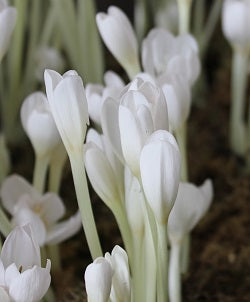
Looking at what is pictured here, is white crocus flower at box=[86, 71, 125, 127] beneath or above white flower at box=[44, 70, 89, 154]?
beneath

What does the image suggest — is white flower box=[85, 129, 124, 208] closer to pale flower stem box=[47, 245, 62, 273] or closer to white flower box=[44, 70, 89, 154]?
white flower box=[44, 70, 89, 154]

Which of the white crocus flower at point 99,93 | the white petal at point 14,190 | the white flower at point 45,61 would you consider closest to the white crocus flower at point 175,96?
A: the white crocus flower at point 99,93

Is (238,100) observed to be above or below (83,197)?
below

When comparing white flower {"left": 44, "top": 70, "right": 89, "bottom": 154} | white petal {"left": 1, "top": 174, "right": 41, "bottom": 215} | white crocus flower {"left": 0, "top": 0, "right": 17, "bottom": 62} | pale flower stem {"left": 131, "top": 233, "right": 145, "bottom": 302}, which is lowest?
pale flower stem {"left": 131, "top": 233, "right": 145, "bottom": 302}

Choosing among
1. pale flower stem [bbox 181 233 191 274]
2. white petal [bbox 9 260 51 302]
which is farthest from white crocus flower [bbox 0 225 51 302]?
pale flower stem [bbox 181 233 191 274]

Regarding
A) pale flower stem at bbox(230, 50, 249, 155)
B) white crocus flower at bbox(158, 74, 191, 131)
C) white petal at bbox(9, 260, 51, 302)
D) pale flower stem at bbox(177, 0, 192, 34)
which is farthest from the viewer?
pale flower stem at bbox(230, 50, 249, 155)

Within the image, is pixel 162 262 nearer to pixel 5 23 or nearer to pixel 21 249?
pixel 21 249

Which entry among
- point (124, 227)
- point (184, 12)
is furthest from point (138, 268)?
point (184, 12)

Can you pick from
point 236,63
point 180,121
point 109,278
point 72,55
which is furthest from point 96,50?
point 109,278
